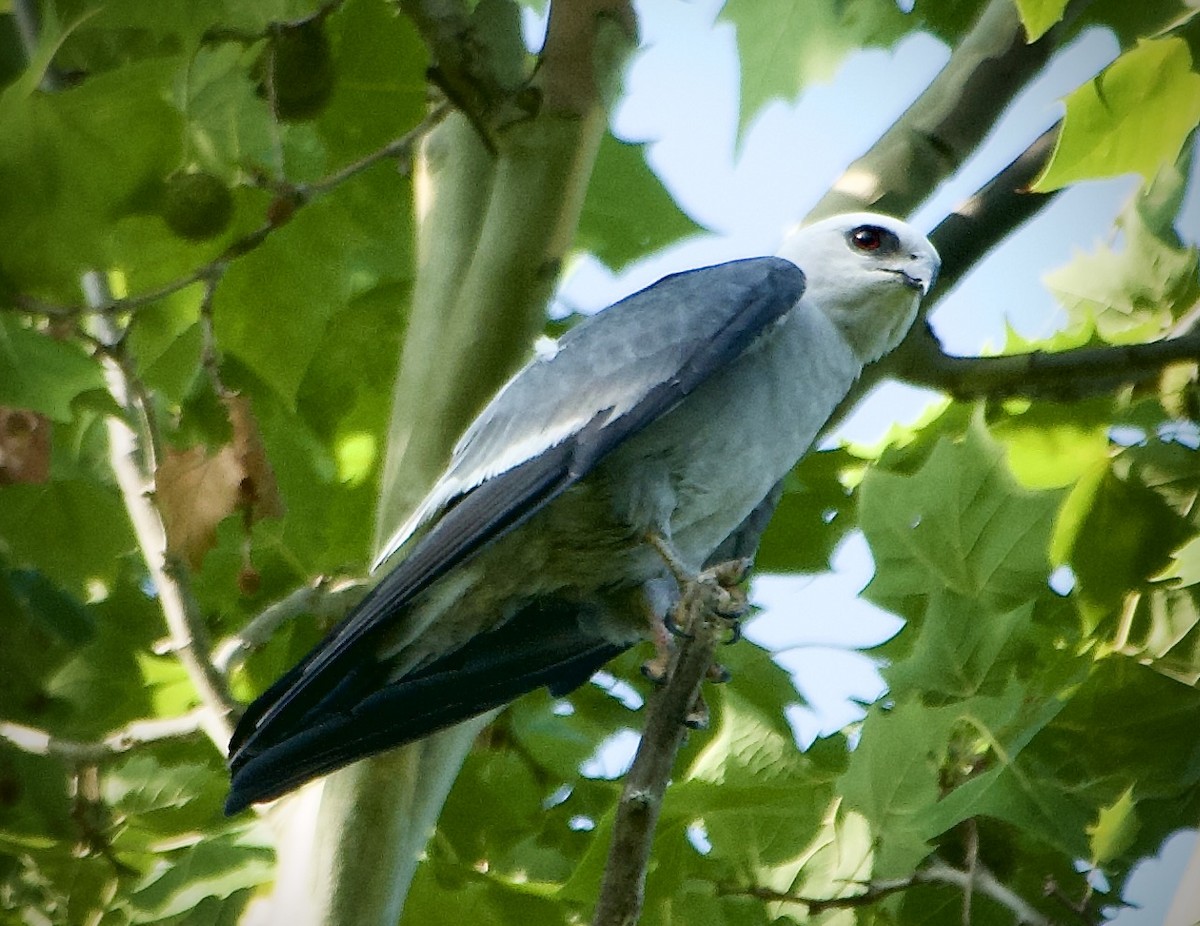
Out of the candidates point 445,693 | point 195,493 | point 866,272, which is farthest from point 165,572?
point 866,272

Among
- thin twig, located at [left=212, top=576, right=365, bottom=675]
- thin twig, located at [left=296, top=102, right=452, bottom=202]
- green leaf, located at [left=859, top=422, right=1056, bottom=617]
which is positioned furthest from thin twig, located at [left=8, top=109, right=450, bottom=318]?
green leaf, located at [left=859, top=422, right=1056, bottom=617]

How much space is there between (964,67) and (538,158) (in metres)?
0.99

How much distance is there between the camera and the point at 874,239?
2752 mm

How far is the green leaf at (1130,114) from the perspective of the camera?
5.44ft

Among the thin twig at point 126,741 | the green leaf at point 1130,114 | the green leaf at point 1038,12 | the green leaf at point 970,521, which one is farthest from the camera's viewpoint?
the green leaf at point 970,521

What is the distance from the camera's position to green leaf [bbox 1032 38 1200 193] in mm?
1657

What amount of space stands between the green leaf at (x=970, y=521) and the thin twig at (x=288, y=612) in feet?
2.91

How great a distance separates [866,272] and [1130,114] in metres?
1.13

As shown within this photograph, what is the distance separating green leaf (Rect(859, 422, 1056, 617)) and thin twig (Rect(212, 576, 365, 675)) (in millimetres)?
886

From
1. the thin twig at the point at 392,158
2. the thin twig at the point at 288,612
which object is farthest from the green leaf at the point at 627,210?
the thin twig at the point at 288,612

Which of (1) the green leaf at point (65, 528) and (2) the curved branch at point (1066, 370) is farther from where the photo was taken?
(2) the curved branch at point (1066, 370)

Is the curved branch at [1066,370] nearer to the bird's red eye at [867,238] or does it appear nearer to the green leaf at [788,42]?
the bird's red eye at [867,238]

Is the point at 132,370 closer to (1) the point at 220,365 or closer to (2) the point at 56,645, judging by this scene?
(1) the point at 220,365

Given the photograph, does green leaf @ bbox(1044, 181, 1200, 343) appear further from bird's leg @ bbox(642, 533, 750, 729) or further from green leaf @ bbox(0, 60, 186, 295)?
green leaf @ bbox(0, 60, 186, 295)
